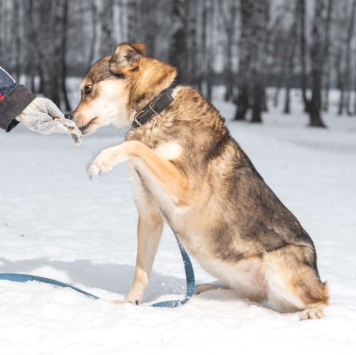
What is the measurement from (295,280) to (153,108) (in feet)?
4.53

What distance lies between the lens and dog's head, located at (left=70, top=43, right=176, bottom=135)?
3.74 meters

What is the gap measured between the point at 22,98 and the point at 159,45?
49660 millimetres

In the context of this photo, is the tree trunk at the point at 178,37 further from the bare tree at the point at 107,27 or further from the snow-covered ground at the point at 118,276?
the snow-covered ground at the point at 118,276

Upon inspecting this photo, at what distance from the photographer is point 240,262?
351cm

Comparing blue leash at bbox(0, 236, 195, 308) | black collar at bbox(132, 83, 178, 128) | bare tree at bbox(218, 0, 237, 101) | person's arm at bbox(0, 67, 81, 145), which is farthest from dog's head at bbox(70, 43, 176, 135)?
bare tree at bbox(218, 0, 237, 101)

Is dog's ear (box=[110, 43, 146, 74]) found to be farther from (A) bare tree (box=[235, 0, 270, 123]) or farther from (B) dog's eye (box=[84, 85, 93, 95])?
(A) bare tree (box=[235, 0, 270, 123])

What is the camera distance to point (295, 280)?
134 inches

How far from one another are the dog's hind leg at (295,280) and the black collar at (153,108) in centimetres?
114

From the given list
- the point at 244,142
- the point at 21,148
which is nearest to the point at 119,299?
the point at 21,148

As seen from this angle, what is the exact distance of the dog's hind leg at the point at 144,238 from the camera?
371 cm

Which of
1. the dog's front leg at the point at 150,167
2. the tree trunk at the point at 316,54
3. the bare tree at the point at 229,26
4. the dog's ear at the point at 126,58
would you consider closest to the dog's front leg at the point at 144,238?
the dog's front leg at the point at 150,167

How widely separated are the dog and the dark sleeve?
19.4 inches

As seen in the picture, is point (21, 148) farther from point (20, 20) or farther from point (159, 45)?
point (159, 45)

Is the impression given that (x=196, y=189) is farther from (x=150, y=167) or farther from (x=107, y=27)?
(x=107, y=27)
